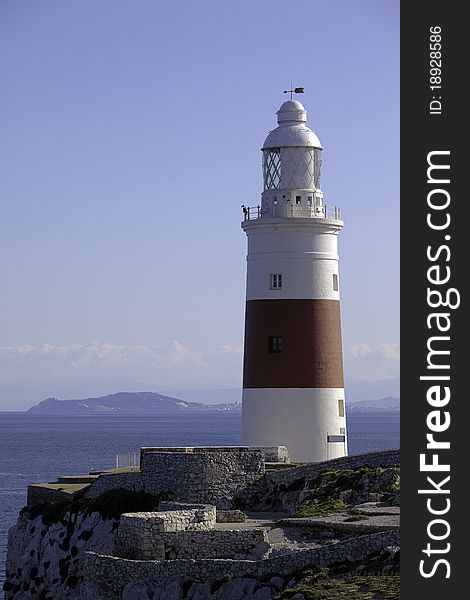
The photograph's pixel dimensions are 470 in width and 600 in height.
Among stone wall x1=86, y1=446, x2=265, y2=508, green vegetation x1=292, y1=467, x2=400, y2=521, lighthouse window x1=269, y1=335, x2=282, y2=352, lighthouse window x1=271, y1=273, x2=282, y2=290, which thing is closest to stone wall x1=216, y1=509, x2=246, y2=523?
green vegetation x1=292, y1=467, x2=400, y2=521

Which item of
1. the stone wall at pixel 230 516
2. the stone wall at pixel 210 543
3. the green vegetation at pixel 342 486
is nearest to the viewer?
the stone wall at pixel 210 543

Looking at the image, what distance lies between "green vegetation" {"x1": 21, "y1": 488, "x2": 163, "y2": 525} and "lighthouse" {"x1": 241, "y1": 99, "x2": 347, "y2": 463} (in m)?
5.45

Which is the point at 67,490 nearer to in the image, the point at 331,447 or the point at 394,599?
the point at 331,447

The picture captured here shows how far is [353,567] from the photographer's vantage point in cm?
2659

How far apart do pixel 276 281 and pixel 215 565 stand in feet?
45.7

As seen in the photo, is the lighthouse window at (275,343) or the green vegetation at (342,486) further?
the lighthouse window at (275,343)

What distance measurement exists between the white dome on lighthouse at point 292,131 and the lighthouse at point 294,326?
51 millimetres

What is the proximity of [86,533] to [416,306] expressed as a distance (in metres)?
19.5

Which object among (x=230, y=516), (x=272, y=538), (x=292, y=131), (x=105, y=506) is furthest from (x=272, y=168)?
(x=272, y=538)

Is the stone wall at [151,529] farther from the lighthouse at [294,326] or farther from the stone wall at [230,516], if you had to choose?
the lighthouse at [294,326]

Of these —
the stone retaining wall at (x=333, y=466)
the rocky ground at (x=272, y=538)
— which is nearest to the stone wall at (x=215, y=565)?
the rocky ground at (x=272, y=538)

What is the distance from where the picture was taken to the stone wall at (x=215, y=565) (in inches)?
1064

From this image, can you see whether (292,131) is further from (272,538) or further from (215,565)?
(215,565)

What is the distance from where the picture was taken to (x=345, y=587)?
998 inches
